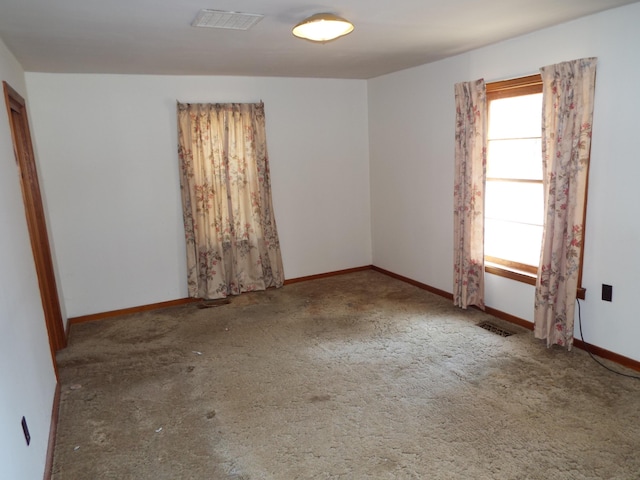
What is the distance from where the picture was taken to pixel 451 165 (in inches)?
164

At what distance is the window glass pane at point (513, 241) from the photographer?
3572 mm

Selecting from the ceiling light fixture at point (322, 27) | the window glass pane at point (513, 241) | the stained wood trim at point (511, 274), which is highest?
the ceiling light fixture at point (322, 27)

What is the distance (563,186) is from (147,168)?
12.2 ft

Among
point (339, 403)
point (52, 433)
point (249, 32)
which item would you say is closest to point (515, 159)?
point (249, 32)

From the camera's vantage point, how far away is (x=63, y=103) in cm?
398

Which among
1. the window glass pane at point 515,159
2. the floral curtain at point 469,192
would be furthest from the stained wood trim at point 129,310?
the window glass pane at point 515,159

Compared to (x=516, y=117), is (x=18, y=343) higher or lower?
lower

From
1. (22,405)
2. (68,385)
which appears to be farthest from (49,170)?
(22,405)

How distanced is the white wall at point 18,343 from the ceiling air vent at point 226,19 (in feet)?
4.38

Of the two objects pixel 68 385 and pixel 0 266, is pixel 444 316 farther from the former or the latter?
pixel 0 266

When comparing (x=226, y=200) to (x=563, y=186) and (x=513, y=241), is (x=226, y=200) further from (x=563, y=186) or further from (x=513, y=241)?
Answer: (x=563, y=186)

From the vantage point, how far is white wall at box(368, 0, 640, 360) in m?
2.79

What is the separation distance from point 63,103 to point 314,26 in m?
2.80

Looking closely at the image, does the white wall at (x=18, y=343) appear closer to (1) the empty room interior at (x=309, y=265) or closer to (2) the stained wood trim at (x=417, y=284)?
(1) the empty room interior at (x=309, y=265)
